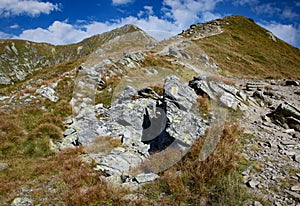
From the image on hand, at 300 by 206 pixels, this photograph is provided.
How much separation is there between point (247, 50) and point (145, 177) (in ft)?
170

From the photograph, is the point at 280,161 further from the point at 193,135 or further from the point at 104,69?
the point at 104,69

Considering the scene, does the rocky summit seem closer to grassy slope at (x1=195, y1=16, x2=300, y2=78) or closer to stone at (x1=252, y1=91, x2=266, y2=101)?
stone at (x1=252, y1=91, x2=266, y2=101)

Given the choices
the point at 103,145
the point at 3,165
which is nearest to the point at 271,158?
the point at 103,145

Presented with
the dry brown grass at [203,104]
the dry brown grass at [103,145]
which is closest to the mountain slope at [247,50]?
the dry brown grass at [203,104]

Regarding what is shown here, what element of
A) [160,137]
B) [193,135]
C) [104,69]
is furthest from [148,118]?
[104,69]

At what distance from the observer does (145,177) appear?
7.93 metres

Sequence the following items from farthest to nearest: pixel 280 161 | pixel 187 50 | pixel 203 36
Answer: pixel 203 36 → pixel 187 50 → pixel 280 161

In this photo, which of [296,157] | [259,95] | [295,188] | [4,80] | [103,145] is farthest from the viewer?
[4,80]

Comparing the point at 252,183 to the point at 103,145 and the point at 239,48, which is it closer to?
the point at 103,145

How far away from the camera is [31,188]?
7.86 m

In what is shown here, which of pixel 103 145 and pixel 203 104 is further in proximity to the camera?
pixel 203 104

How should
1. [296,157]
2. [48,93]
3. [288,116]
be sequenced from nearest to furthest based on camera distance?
[296,157] < [288,116] < [48,93]

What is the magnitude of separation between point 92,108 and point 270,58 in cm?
4793

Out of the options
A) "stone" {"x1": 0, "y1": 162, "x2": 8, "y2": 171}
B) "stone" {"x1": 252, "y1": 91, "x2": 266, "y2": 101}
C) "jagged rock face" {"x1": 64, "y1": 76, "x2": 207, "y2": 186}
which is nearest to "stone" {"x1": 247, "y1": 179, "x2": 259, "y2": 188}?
"jagged rock face" {"x1": 64, "y1": 76, "x2": 207, "y2": 186}
